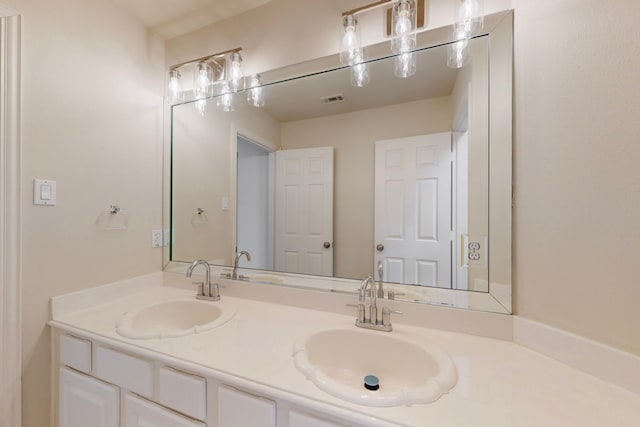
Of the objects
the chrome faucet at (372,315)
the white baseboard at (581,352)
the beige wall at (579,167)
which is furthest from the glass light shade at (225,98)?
the white baseboard at (581,352)

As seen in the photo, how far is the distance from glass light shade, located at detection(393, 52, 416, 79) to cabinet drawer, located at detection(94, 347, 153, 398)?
1.51 metres

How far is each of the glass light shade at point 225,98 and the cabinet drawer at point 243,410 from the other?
140 cm

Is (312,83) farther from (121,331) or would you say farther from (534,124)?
(121,331)

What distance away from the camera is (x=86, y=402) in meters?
1.01

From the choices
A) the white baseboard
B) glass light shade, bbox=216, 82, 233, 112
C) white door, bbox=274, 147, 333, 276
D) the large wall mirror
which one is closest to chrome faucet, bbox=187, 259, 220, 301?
the large wall mirror

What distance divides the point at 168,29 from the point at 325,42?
103 centimetres

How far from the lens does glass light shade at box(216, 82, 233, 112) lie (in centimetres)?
148

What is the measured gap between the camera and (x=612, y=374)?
0.67 metres

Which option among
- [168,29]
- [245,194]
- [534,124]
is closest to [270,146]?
[245,194]

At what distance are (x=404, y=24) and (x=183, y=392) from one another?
1.57m

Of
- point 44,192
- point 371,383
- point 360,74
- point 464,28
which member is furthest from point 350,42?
point 44,192

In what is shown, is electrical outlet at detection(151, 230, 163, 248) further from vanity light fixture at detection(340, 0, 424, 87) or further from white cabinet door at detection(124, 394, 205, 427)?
vanity light fixture at detection(340, 0, 424, 87)

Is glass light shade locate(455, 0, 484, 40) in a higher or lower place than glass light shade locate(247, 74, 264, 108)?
Result: higher

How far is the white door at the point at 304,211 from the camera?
1311mm
